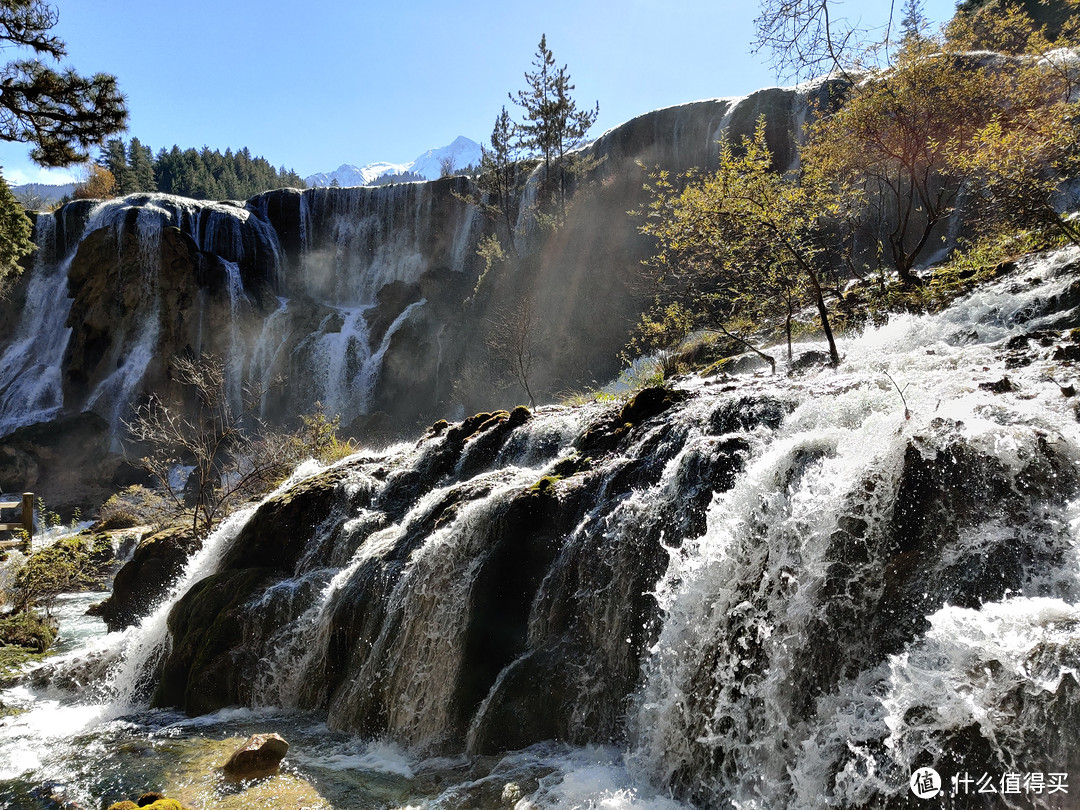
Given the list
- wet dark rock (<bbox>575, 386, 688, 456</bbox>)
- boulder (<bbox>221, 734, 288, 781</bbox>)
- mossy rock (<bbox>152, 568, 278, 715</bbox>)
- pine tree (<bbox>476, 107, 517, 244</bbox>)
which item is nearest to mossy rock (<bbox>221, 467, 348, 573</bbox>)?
mossy rock (<bbox>152, 568, 278, 715</bbox>)

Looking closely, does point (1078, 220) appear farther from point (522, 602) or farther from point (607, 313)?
point (607, 313)

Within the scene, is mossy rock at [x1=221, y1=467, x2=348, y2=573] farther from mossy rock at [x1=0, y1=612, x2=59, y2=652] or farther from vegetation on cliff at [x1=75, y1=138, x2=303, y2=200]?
vegetation on cliff at [x1=75, y1=138, x2=303, y2=200]

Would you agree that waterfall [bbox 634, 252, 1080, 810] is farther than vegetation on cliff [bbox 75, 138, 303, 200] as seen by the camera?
No

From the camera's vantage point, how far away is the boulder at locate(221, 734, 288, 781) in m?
5.70

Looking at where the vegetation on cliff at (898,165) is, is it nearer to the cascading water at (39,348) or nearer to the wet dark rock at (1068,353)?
the wet dark rock at (1068,353)

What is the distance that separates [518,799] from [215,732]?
419cm

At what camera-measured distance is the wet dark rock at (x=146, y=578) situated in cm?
1170

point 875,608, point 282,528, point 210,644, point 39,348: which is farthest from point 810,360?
point 39,348

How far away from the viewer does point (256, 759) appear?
227 inches

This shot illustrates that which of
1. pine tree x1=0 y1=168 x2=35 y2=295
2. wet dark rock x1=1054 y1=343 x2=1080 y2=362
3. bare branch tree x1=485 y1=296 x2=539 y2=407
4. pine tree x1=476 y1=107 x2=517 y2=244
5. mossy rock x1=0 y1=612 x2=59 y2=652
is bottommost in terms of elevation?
mossy rock x1=0 y1=612 x2=59 y2=652

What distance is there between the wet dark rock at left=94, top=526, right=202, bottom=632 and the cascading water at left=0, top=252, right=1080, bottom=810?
1992 millimetres

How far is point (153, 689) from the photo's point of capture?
8.84 meters

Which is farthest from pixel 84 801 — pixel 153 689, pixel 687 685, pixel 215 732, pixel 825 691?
pixel 825 691

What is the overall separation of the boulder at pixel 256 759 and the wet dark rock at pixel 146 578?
727 cm
